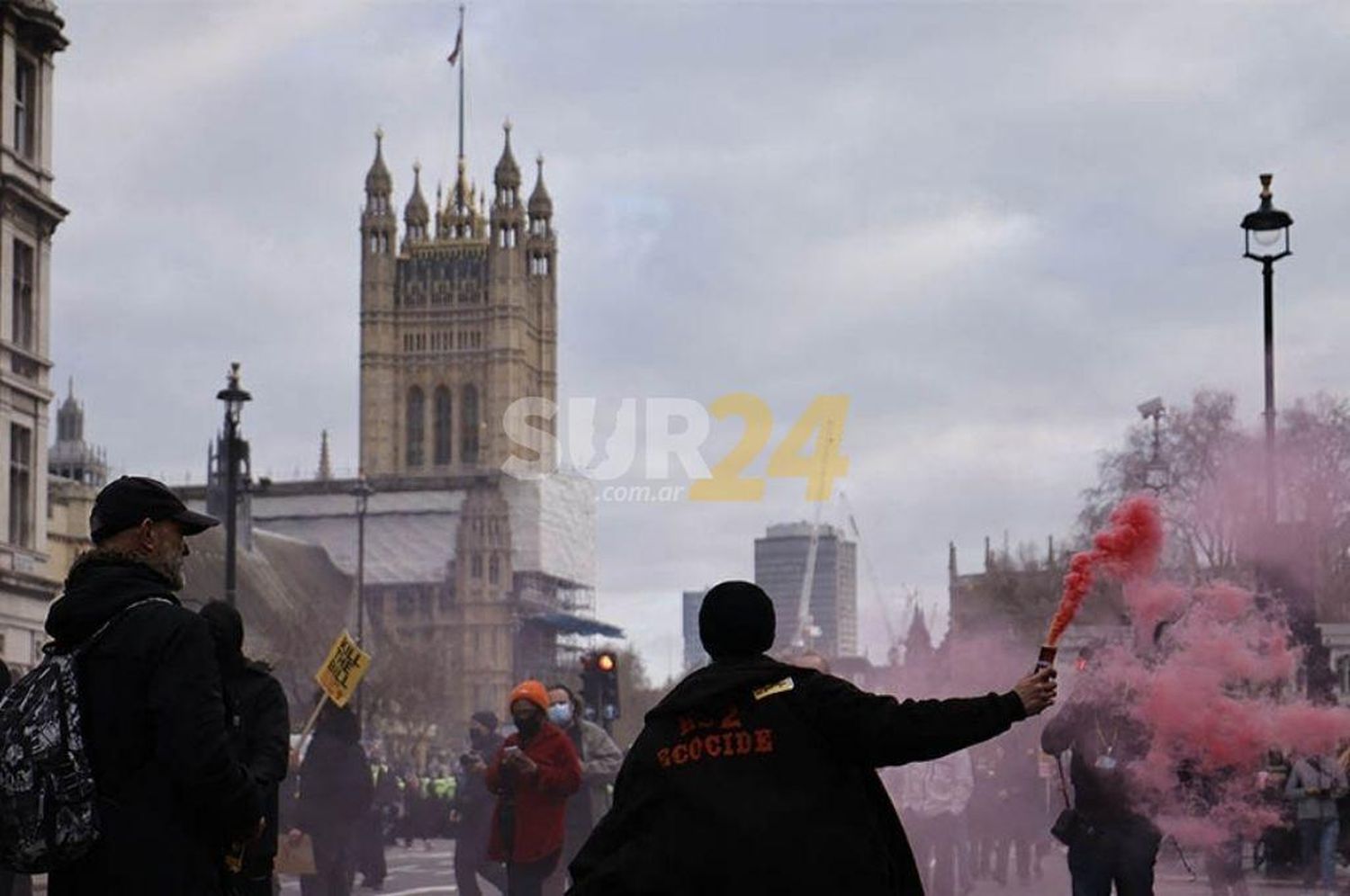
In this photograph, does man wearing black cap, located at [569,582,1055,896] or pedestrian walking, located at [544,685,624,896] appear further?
pedestrian walking, located at [544,685,624,896]

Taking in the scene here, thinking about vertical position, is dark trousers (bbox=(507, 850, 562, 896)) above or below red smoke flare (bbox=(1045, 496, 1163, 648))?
below

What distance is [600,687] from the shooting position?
109ft

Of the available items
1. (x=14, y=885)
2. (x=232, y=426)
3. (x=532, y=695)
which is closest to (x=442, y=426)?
(x=232, y=426)

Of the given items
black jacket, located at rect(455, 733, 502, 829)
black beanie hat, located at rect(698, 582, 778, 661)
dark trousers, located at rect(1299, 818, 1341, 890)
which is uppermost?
black beanie hat, located at rect(698, 582, 778, 661)

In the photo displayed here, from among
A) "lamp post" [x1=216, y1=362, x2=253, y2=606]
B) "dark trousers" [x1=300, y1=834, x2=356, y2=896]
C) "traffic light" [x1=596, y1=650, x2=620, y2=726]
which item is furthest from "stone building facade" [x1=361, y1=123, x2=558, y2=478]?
"dark trousers" [x1=300, y1=834, x2=356, y2=896]

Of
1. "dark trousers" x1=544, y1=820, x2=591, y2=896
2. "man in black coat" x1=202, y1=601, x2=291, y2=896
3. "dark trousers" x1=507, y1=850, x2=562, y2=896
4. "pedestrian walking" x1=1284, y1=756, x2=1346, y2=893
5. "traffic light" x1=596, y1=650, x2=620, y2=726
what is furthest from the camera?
"traffic light" x1=596, y1=650, x2=620, y2=726

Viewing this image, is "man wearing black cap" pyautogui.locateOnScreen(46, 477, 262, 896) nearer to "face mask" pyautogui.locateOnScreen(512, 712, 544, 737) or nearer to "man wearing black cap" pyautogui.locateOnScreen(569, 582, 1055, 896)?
"man wearing black cap" pyautogui.locateOnScreen(569, 582, 1055, 896)

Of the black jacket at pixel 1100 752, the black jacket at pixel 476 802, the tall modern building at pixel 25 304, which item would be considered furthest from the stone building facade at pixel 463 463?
the black jacket at pixel 1100 752

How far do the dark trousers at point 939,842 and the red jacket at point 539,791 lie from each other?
774 centimetres

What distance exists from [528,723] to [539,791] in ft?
1.49

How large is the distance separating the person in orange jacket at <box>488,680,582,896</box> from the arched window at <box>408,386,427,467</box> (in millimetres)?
170391

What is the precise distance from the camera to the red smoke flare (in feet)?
27.6

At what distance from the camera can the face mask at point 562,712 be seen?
1833 cm

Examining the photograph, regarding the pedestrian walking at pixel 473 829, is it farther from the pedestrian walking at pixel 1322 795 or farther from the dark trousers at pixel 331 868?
the pedestrian walking at pixel 1322 795
